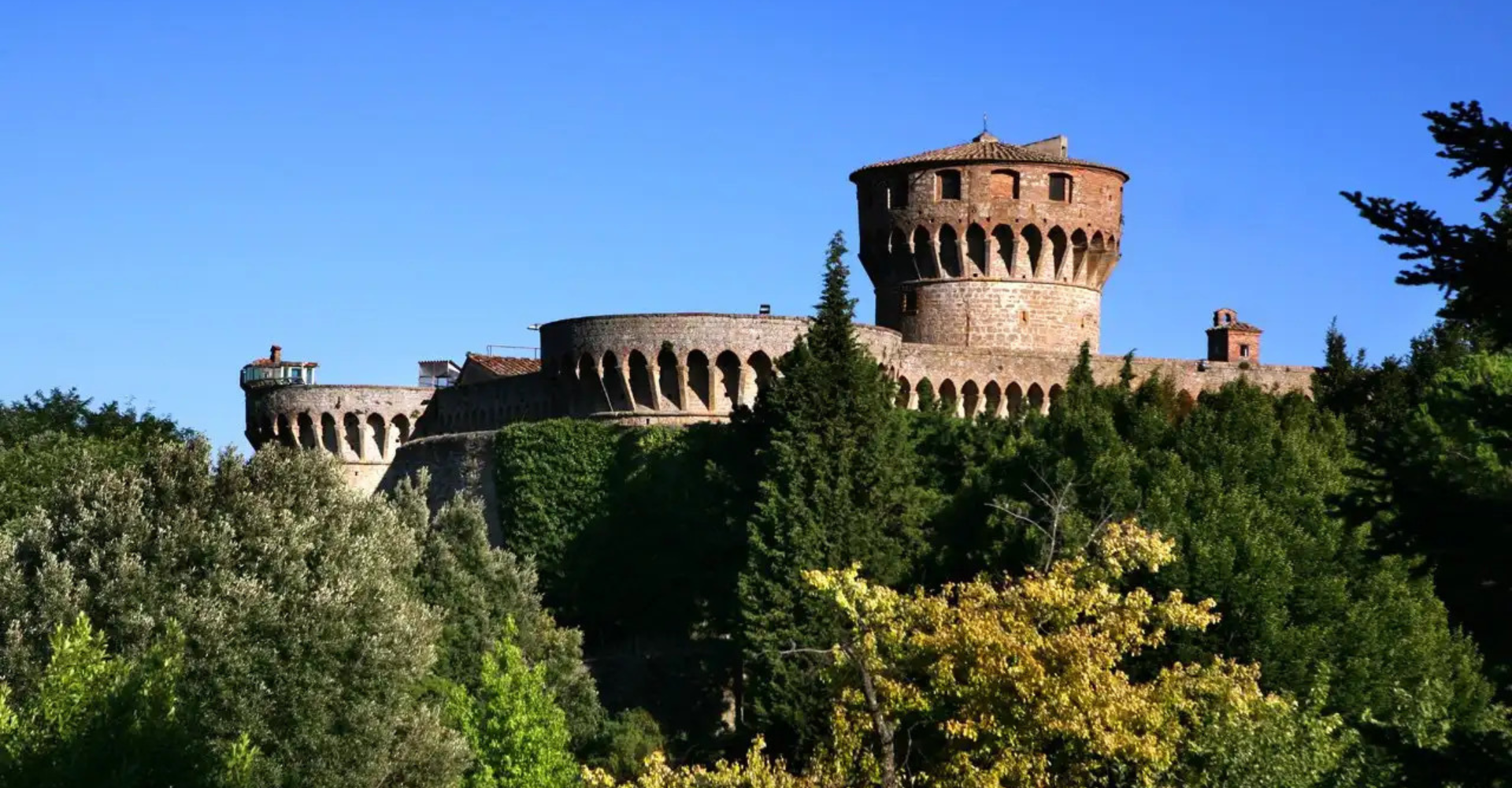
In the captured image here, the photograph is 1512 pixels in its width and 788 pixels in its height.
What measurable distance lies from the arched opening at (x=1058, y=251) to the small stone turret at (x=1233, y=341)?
6156 mm

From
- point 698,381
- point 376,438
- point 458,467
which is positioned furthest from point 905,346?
point 376,438

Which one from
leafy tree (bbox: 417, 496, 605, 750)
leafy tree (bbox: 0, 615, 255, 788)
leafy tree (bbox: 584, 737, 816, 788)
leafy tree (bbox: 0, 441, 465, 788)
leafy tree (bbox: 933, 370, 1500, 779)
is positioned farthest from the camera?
leafy tree (bbox: 417, 496, 605, 750)

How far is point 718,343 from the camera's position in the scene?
180ft

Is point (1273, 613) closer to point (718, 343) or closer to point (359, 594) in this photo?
point (359, 594)

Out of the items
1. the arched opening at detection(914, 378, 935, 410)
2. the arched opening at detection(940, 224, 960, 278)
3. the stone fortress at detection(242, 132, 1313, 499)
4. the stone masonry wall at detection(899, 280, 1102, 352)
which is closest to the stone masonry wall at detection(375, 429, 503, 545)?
the stone fortress at detection(242, 132, 1313, 499)

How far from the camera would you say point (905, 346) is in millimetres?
57094

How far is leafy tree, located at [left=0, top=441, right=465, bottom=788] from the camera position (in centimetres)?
3309

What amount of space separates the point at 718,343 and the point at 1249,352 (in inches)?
761

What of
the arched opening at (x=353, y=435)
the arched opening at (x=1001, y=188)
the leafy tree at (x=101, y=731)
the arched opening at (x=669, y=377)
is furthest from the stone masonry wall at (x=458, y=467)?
the leafy tree at (x=101, y=731)

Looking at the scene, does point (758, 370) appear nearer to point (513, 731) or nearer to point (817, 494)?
point (817, 494)

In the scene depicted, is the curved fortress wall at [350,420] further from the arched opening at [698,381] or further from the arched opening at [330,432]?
the arched opening at [698,381]

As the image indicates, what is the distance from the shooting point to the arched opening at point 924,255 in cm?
6250

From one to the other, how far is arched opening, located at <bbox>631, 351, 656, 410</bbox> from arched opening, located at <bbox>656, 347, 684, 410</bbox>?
0.23 meters

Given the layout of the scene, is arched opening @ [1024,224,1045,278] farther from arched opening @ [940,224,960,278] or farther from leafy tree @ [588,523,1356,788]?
leafy tree @ [588,523,1356,788]
